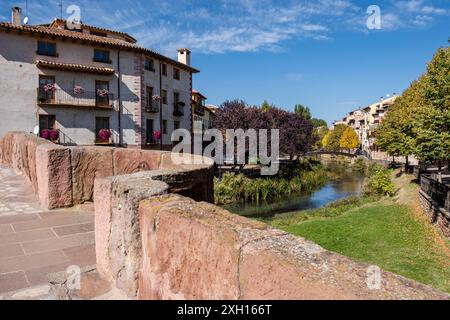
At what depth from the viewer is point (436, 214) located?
16.3 metres

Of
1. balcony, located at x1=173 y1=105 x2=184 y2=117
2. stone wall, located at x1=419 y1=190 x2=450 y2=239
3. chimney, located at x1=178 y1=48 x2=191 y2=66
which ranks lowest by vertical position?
stone wall, located at x1=419 y1=190 x2=450 y2=239

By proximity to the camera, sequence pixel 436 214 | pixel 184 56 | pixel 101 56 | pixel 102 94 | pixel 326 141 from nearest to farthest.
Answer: pixel 436 214 → pixel 102 94 → pixel 101 56 → pixel 184 56 → pixel 326 141

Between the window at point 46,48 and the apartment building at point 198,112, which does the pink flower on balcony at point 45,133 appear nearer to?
the window at point 46,48

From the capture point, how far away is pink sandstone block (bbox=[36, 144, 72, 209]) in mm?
5473

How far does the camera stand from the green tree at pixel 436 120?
1641 centimetres

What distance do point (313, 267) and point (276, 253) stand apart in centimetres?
18

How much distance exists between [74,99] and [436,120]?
23.2 m

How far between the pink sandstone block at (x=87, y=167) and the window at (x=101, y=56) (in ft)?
75.3

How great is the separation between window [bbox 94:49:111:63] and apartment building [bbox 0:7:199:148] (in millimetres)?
75

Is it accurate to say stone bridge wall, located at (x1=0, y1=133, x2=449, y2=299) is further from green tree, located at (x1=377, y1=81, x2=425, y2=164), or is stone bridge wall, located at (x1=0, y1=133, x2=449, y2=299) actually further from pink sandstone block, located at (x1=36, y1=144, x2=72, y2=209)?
green tree, located at (x1=377, y1=81, x2=425, y2=164)

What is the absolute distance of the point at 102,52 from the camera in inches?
1049

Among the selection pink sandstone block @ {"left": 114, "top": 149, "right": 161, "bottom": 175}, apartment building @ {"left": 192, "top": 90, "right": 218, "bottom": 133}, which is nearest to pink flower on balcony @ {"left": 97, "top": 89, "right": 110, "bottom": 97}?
apartment building @ {"left": 192, "top": 90, "right": 218, "bottom": 133}

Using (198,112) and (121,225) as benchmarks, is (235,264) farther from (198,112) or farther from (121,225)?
(198,112)

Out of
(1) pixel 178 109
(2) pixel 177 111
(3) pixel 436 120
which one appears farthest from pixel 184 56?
(3) pixel 436 120
